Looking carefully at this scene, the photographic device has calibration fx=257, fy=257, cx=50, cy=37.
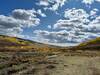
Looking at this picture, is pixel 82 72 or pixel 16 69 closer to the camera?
pixel 82 72

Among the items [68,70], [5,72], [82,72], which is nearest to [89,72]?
[82,72]

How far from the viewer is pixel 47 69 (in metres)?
28.9

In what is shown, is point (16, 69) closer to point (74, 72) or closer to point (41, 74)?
point (41, 74)

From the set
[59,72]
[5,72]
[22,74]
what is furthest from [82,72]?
[5,72]

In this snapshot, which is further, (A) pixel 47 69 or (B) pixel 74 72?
(A) pixel 47 69

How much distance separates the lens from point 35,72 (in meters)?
27.3

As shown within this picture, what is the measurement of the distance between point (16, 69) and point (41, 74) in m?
4.92

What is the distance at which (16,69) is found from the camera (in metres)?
29.9

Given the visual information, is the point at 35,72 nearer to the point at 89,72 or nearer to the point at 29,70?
the point at 29,70

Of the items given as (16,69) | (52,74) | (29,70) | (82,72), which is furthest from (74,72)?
(16,69)

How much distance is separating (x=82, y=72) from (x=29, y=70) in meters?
5.82

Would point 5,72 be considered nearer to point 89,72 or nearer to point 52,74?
point 52,74

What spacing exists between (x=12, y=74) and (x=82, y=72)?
743 centimetres

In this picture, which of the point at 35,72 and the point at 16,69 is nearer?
the point at 35,72
